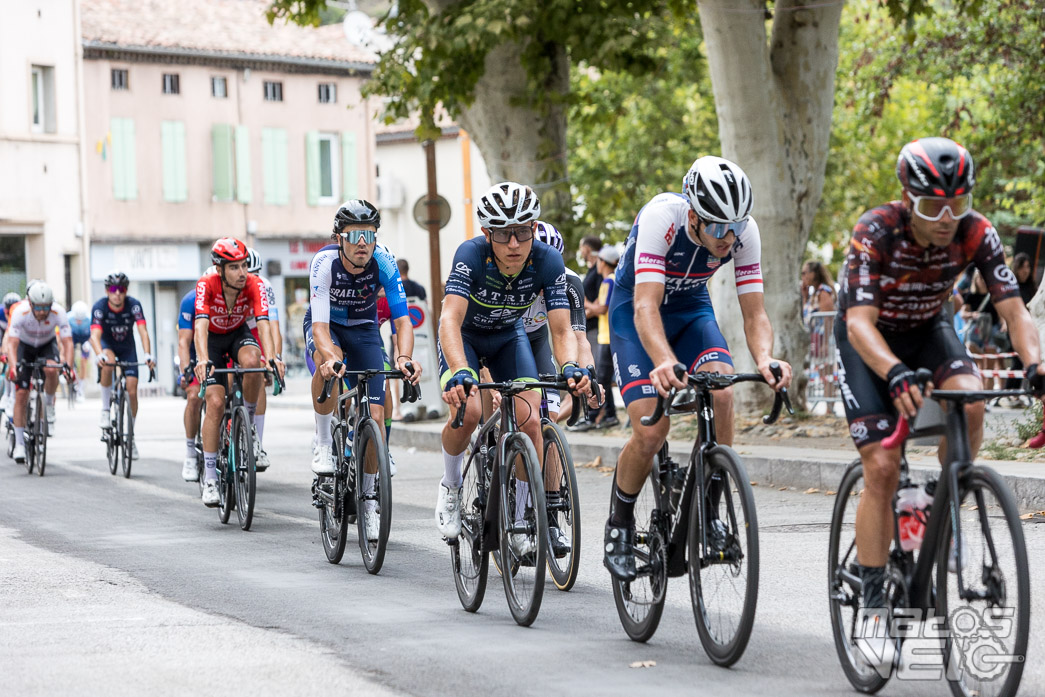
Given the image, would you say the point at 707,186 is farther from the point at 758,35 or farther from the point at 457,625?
the point at 758,35

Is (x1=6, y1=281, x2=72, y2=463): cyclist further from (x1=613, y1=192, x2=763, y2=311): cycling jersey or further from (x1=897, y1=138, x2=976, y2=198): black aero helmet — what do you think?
(x1=897, y1=138, x2=976, y2=198): black aero helmet

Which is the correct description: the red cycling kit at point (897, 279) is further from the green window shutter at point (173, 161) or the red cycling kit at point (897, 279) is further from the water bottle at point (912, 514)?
the green window shutter at point (173, 161)

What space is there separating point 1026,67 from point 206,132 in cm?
2780

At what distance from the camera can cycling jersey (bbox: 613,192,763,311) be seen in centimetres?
663

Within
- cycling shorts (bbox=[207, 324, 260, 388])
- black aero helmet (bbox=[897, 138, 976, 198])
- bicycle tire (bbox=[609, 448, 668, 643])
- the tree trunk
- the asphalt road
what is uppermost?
the tree trunk

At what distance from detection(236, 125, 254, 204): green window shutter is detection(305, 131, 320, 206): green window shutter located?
81.1 inches

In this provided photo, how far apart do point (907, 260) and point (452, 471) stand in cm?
339

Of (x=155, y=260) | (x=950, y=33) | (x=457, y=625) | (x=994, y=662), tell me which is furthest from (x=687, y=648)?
(x=155, y=260)

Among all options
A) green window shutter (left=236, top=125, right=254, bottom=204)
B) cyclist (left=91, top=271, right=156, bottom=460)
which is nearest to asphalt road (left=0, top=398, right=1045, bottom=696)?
cyclist (left=91, top=271, right=156, bottom=460)

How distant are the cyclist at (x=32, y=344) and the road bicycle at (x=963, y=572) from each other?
42.8ft

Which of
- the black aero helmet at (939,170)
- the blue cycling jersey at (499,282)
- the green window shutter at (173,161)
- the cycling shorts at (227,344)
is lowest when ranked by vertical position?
the cycling shorts at (227,344)

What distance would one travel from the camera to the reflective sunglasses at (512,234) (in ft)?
25.5

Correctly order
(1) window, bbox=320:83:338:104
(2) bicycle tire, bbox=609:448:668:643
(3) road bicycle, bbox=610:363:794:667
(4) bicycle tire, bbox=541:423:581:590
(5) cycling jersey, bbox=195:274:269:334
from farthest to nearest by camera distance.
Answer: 1. (1) window, bbox=320:83:338:104
2. (5) cycling jersey, bbox=195:274:269:334
3. (4) bicycle tire, bbox=541:423:581:590
4. (2) bicycle tire, bbox=609:448:668:643
5. (3) road bicycle, bbox=610:363:794:667

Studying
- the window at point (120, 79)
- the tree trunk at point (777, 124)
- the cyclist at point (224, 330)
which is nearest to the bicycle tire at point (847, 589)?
the cyclist at point (224, 330)
